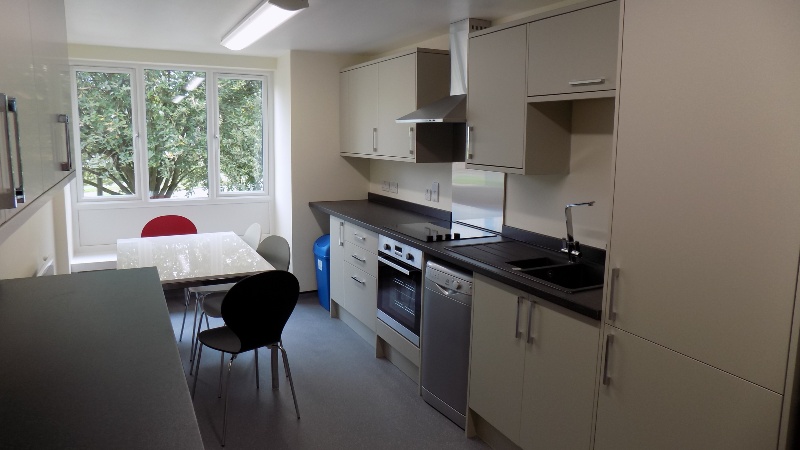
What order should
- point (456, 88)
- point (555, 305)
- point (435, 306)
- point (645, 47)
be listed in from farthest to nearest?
1. point (456, 88)
2. point (435, 306)
3. point (555, 305)
4. point (645, 47)

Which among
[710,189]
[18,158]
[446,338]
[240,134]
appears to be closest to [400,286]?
[446,338]

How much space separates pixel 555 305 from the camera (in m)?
2.51

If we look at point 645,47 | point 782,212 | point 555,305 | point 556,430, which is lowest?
point 556,430

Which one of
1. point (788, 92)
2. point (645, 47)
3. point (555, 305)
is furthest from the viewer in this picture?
point (555, 305)

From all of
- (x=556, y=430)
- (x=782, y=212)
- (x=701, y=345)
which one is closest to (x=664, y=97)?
(x=782, y=212)

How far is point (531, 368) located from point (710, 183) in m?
1.22

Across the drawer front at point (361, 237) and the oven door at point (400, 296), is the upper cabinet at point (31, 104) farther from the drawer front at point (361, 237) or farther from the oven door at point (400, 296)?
the drawer front at point (361, 237)

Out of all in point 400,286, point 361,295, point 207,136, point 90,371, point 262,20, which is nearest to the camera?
point 90,371

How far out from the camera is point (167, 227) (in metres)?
4.95

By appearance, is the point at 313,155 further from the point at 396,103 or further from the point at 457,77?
the point at 457,77

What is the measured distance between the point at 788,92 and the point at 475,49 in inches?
80.9

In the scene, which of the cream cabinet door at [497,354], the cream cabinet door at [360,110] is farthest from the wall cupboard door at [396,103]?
the cream cabinet door at [497,354]

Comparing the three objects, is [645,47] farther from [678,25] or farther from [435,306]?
[435,306]

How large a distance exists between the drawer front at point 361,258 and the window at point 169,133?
1885 mm
